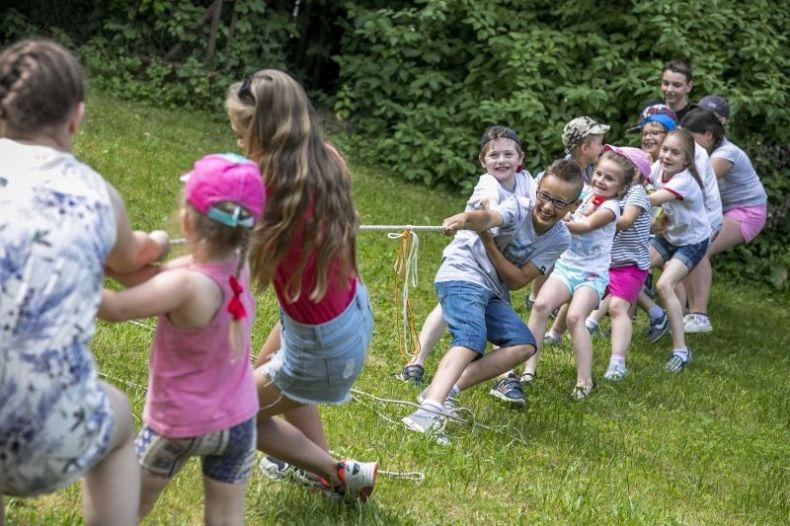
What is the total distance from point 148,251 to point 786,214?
1085 centimetres

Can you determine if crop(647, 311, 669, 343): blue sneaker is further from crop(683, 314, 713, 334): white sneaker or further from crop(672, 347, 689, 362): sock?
crop(672, 347, 689, 362): sock

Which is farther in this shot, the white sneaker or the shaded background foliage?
the shaded background foliage

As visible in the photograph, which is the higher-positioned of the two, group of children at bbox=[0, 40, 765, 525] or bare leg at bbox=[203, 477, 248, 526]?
group of children at bbox=[0, 40, 765, 525]

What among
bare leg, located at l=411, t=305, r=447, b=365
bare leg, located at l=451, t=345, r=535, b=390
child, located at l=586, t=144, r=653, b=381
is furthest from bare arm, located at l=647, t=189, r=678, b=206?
bare leg, located at l=451, t=345, r=535, b=390

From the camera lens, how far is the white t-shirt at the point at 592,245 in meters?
7.19

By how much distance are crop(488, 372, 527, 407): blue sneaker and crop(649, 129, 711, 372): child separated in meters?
2.20

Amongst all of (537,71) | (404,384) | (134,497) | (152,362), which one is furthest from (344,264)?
(537,71)

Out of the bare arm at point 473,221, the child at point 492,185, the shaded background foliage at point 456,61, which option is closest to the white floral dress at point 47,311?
the bare arm at point 473,221

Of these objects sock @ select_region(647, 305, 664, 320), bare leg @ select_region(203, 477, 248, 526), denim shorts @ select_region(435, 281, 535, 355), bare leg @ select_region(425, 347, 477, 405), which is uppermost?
bare leg @ select_region(203, 477, 248, 526)

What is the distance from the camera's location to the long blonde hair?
3863mm

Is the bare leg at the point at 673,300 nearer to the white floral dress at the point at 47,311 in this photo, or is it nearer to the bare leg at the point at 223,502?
the bare leg at the point at 223,502

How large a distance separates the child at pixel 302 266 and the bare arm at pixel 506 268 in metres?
1.74

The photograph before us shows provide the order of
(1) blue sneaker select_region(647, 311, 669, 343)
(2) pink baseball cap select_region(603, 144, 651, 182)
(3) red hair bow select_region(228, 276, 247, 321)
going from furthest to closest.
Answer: (1) blue sneaker select_region(647, 311, 669, 343) < (2) pink baseball cap select_region(603, 144, 651, 182) < (3) red hair bow select_region(228, 276, 247, 321)

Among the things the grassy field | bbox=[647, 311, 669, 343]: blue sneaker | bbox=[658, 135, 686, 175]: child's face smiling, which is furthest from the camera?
bbox=[647, 311, 669, 343]: blue sneaker
